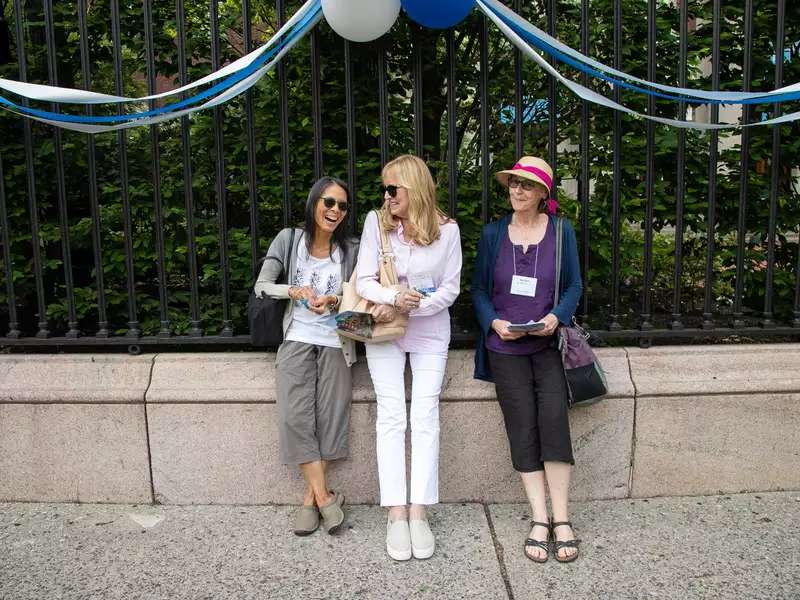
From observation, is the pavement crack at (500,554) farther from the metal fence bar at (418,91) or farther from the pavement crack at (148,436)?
the metal fence bar at (418,91)

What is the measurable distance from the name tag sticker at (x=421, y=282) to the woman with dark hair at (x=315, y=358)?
1.12 feet

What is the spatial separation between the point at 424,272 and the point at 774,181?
1.96 metres

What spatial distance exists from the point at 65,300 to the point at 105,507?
1.23m

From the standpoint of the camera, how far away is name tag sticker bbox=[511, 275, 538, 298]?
3.56m

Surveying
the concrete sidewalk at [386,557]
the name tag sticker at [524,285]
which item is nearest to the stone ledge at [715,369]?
the concrete sidewalk at [386,557]

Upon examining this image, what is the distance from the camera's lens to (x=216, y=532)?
11.9 ft

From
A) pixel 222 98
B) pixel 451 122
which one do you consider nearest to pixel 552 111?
pixel 451 122

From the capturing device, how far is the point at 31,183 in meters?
3.90

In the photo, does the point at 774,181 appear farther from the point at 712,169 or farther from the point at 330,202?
the point at 330,202

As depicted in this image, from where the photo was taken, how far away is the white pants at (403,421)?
3543 mm

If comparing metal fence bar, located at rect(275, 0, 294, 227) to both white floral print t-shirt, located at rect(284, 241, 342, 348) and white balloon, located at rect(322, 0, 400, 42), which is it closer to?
white floral print t-shirt, located at rect(284, 241, 342, 348)

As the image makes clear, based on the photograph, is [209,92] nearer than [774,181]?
Yes

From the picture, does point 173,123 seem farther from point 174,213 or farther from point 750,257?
point 750,257

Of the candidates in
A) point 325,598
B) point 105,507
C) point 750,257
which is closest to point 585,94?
point 750,257
